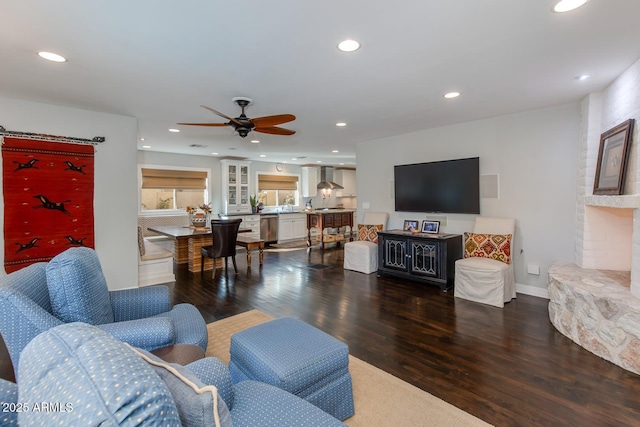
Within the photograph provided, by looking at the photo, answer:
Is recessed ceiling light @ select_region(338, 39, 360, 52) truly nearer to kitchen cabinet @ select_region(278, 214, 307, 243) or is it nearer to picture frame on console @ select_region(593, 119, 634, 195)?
picture frame on console @ select_region(593, 119, 634, 195)

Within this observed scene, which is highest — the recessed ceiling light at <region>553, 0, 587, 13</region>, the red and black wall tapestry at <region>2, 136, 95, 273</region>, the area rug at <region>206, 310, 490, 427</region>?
the recessed ceiling light at <region>553, 0, 587, 13</region>

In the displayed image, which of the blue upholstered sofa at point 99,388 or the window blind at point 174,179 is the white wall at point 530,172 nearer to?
the blue upholstered sofa at point 99,388

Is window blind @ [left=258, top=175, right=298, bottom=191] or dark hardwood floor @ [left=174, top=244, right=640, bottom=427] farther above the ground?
window blind @ [left=258, top=175, right=298, bottom=191]

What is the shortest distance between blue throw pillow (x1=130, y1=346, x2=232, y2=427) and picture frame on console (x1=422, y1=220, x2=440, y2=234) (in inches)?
176

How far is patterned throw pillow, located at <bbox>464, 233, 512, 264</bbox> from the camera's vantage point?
3973 millimetres

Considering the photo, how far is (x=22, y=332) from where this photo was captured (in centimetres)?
140

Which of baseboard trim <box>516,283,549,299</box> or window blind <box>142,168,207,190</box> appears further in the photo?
window blind <box>142,168,207,190</box>

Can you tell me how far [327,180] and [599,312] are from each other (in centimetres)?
847

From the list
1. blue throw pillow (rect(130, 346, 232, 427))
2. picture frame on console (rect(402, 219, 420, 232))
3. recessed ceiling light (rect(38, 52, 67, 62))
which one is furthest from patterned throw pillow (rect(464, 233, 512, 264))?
recessed ceiling light (rect(38, 52, 67, 62))

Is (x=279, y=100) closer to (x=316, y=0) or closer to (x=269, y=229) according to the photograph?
(x=316, y=0)

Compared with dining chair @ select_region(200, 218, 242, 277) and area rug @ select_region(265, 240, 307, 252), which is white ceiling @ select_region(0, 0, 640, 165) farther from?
area rug @ select_region(265, 240, 307, 252)

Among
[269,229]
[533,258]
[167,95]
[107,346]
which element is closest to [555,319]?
[533,258]

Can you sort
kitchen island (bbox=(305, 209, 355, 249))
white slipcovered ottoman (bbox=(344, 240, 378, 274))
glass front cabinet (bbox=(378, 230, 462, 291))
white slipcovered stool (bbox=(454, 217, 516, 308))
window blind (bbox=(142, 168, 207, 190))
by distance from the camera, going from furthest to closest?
kitchen island (bbox=(305, 209, 355, 249))
window blind (bbox=(142, 168, 207, 190))
white slipcovered ottoman (bbox=(344, 240, 378, 274))
glass front cabinet (bbox=(378, 230, 462, 291))
white slipcovered stool (bbox=(454, 217, 516, 308))

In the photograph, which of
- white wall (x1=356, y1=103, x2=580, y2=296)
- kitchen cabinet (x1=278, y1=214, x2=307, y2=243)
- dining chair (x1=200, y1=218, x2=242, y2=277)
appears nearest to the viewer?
white wall (x1=356, y1=103, x2=580, y2=296)
